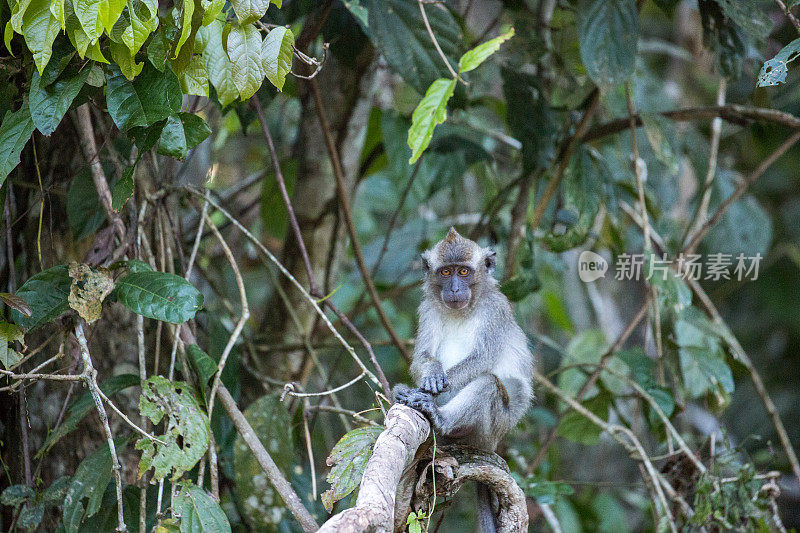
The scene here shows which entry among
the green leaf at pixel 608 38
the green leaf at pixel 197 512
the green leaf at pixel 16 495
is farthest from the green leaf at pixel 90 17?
the green leaf at pixel 608 38

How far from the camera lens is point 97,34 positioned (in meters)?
2.74

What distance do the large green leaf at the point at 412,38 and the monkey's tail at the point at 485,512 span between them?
7.72ft

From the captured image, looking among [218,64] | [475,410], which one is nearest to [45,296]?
[218,64]

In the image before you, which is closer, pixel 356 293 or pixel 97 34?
pixel 97 34

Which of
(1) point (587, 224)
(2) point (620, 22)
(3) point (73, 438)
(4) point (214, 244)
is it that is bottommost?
(3) point (73, 438)

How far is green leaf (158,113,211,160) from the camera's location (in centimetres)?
327

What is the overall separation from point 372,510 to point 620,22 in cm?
387

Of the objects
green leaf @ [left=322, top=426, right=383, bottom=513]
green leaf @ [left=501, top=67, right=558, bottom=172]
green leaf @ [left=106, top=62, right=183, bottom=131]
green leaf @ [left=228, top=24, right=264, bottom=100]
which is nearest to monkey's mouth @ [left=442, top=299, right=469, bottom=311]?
green leaf @ [left=322, top=426, right=383, bottom=513]

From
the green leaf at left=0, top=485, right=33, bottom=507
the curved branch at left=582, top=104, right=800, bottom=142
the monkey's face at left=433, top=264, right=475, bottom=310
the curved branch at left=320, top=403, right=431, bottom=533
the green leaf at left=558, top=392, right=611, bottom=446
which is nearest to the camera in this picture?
the curved branch at left=320, top=403, right=431, bottom=533

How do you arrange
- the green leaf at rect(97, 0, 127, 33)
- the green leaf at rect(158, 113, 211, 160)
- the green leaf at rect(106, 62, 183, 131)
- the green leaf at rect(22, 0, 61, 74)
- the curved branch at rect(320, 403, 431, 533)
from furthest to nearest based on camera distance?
the green leaf at rect(158, 113, 211, 160)
the green leaf at rect(106, 62, 183, 131)
the green leaf at rect(22, 0, 61, 74)
the green leaf at rect(97, 0, 127, 33)
the curved branch at rect(320, 403, 431, 533)

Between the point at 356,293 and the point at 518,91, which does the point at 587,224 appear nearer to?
the point at 518,91

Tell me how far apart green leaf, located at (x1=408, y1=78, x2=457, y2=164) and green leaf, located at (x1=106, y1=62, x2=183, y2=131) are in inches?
39.6

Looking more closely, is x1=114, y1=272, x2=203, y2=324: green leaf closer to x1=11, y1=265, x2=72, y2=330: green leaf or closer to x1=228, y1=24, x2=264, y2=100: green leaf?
x1=11, y1=265, x2=72, y2=330: green leaf

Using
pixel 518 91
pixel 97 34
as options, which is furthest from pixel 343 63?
pixel 97 34
